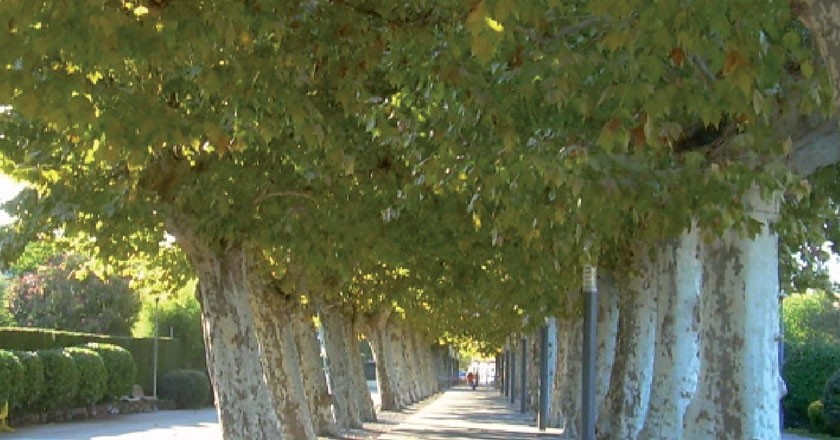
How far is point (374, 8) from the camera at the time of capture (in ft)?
34.8

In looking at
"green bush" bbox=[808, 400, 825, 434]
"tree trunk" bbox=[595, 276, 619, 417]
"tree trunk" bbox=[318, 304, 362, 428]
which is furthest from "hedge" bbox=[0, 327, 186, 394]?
"green bush" bbox=[808, 400, 825, 434]

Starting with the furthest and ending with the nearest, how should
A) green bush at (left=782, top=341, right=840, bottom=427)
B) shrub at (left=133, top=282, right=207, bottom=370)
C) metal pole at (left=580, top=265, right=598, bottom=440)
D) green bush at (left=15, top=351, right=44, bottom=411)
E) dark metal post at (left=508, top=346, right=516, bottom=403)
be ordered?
dark metal post at (left=508, top=346, right=516, bottom=403)
shrub at (left=133, top=282, right=207, bottom=370)
green bush at (left=782, top=341, right=840, bottom=427)
green bush at (left=15, top=351, right=44, bottom=411)
metal pole at (left=580, top=265, right=598, bottom=440)

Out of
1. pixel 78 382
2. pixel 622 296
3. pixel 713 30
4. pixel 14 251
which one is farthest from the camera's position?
pixel 78 382

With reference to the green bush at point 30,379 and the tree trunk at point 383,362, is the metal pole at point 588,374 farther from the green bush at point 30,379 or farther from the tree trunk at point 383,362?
the tree trunk at point 383,362

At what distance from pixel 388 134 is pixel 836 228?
8.62 meters

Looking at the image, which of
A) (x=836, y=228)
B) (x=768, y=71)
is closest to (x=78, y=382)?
(x=836, y=228)

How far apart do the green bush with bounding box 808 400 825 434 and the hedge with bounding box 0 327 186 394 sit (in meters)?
23.5


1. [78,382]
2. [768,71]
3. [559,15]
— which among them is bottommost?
[78,382]

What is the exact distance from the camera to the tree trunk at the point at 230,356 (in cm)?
1669

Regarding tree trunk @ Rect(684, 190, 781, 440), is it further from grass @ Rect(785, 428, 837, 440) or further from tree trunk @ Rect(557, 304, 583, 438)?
grass @ Rect(785, 428, 837, 440)

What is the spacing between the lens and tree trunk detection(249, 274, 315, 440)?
76.1 feet

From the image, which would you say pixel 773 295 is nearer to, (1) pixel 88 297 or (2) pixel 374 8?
(2) pixel 374 8

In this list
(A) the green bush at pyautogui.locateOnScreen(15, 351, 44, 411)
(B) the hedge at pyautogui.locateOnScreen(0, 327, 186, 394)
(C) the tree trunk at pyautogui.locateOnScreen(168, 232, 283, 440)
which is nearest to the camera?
(C) the tree trunk at pyautogui.locateOnScreen(168, 232, 283, 440)

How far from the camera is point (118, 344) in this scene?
46.9 m
